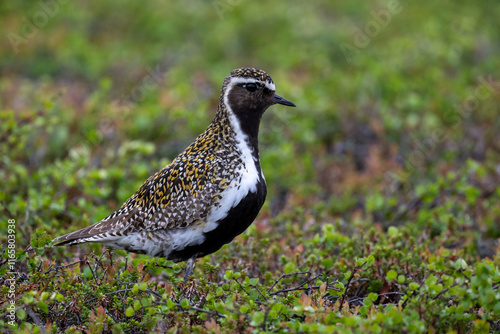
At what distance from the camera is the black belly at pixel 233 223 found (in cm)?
506

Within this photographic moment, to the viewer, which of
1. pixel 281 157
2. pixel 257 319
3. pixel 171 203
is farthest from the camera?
pixel 281 157

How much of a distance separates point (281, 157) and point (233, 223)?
13.6 feet

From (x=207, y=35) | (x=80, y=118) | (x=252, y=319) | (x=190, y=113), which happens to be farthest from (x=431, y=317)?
(x=207, y=35)

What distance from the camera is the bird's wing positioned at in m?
5.12

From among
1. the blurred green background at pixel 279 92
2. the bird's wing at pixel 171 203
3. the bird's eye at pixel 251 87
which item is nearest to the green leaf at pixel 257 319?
the bird's wing at pixel 171 203

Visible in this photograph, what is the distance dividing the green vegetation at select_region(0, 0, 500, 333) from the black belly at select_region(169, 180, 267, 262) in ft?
0.67

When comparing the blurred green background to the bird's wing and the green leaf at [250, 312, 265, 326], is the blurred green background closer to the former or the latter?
the bird's wing

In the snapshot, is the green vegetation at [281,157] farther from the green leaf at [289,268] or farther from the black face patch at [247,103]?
the black face patch at [247,103]

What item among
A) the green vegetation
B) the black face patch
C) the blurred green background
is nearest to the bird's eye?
the black face patch

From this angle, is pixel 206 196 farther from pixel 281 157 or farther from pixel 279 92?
pixel 279 92

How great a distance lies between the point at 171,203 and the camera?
207 inches

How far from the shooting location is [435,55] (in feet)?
38.5

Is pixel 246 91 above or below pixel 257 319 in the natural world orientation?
above

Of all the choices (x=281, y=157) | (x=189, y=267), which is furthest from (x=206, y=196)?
(x=281, y=157)
